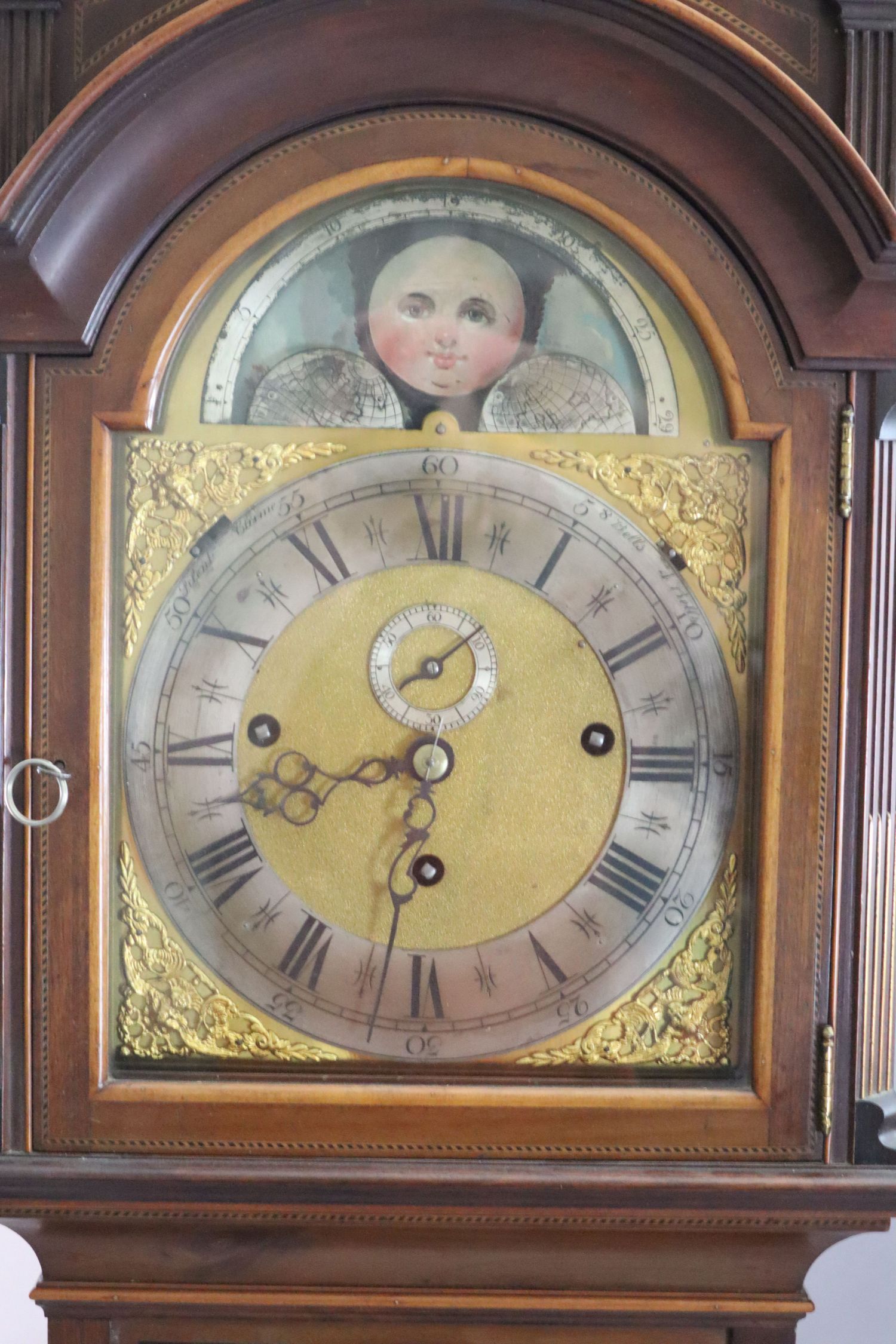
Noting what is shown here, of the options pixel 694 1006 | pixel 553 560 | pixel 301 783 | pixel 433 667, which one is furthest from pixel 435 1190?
pixel 553 560

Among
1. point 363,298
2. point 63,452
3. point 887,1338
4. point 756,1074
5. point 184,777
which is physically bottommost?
point 887,1338

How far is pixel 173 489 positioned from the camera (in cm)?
133

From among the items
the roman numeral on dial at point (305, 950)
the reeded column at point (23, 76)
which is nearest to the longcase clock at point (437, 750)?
Answer: the roman numeral on dial at point (305, 950)

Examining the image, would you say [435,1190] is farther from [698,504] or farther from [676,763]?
[698,504]

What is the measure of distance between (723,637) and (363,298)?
0.55m

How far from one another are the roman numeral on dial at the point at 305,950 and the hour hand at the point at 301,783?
0.37 feet

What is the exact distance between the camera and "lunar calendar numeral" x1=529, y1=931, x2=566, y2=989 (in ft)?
4.39

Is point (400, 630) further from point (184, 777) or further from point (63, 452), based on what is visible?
point (63, 452)

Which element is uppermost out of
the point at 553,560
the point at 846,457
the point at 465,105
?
the point at 465,105

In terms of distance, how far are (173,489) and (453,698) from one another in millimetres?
386

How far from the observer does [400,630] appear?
52.6 inches

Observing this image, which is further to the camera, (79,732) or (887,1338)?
(887,1338)

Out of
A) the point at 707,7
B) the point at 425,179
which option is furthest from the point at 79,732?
the point at 707,7

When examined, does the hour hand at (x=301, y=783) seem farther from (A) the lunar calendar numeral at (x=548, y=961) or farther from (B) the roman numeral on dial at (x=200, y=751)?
(A) the lunar calendar numeral at (x=548, y=961)
